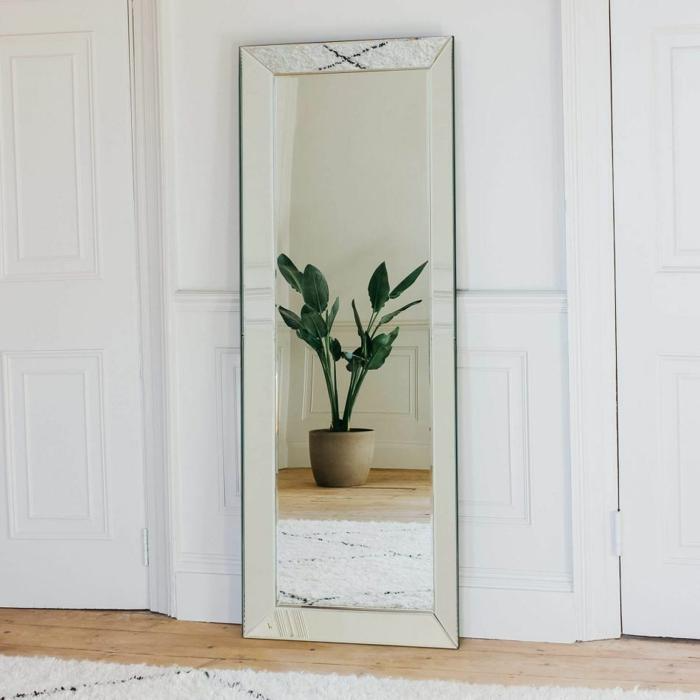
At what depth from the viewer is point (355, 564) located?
2.59 metres

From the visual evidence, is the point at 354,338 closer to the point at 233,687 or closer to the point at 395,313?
the point at 395,313

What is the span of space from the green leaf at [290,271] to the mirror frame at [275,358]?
0.03 metres

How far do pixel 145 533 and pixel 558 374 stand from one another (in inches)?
54.1

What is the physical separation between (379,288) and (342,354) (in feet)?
0.72

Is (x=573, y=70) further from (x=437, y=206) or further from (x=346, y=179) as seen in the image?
(x=346, y=179)

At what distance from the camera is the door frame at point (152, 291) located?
2.73 meters

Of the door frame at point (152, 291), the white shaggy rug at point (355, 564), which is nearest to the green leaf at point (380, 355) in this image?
the white shaggy rug at point (355, 564)

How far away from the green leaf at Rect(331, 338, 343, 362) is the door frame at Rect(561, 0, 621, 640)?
66 centimetres

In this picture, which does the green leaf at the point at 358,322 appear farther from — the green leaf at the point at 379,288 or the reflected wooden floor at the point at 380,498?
the reflected wooden floor at the point at 380,498

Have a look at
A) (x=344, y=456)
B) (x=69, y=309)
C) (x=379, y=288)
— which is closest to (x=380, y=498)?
(x=344, y=456)

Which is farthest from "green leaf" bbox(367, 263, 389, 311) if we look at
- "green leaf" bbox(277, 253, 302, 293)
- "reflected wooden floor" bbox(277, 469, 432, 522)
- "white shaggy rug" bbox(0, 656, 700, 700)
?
"white shaggy rug" bbox(0, 656, 700, 700)

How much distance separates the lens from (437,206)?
2535mm

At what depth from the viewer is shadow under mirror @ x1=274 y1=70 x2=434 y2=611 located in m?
2.55

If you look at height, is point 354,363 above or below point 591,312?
below
